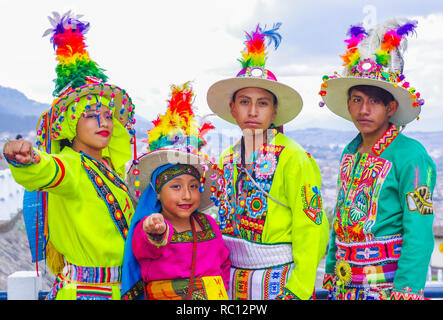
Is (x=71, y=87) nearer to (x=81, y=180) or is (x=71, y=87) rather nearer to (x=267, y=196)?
(x=81, y=180)

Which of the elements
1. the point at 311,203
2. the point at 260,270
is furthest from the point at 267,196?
the point at 260,270

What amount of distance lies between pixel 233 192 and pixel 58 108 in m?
1.27

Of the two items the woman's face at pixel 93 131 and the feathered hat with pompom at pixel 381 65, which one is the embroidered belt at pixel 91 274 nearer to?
the woman's face at pixel 93 131

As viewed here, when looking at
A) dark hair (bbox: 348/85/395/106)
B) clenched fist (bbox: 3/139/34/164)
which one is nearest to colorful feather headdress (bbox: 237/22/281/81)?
dark hair (bbox: 348/85/395/106)

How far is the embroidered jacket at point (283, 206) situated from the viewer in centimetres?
280

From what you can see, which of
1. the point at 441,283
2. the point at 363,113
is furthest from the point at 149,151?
the point at 441,283

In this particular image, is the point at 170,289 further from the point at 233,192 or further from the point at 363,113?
the point at 363,113

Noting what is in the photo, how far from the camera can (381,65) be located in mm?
→ 3047

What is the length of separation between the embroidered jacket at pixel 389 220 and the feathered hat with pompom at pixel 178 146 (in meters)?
0.91

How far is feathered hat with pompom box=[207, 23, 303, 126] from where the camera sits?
3053 mm

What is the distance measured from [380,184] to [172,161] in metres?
1.32

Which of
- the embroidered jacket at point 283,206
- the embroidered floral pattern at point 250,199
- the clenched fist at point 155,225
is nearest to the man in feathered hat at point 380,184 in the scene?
the embroidered jacket at point 283,206

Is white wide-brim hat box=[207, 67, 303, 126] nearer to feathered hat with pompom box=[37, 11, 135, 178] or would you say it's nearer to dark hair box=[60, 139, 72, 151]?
feathered hat with pompom box=[37, 11, 135, 178]

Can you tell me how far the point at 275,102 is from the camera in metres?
3.23
